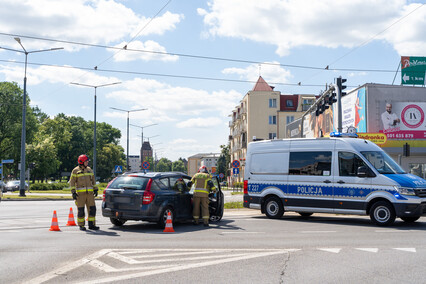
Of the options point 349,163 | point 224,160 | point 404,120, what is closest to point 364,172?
point 349,163

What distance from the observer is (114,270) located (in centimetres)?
697

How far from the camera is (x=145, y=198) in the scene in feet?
39.7

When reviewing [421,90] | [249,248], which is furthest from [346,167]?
[421,90]

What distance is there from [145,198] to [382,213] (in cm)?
650

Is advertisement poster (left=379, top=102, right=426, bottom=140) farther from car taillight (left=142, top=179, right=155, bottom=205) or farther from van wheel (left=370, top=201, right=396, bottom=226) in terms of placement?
car taillight (left=142, top=179, right=155, bottom=205)

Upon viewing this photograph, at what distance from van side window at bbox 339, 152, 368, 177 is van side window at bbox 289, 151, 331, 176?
1.22 ft

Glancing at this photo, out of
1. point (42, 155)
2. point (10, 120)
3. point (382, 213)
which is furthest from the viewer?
point (42, 155)

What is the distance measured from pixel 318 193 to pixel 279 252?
629cm

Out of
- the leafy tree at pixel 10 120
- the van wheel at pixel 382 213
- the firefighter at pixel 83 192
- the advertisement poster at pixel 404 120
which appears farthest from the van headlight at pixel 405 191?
the leafy tree at pixel 10 120

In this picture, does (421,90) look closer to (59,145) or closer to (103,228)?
(103,228)

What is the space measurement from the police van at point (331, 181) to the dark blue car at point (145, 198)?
3.53m

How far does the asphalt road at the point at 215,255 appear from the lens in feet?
21.7

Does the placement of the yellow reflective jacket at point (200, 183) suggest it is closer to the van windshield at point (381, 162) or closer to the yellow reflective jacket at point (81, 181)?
the yellow reflective jacket at point (81, 181)

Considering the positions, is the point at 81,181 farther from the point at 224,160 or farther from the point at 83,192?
the point at 224,160
